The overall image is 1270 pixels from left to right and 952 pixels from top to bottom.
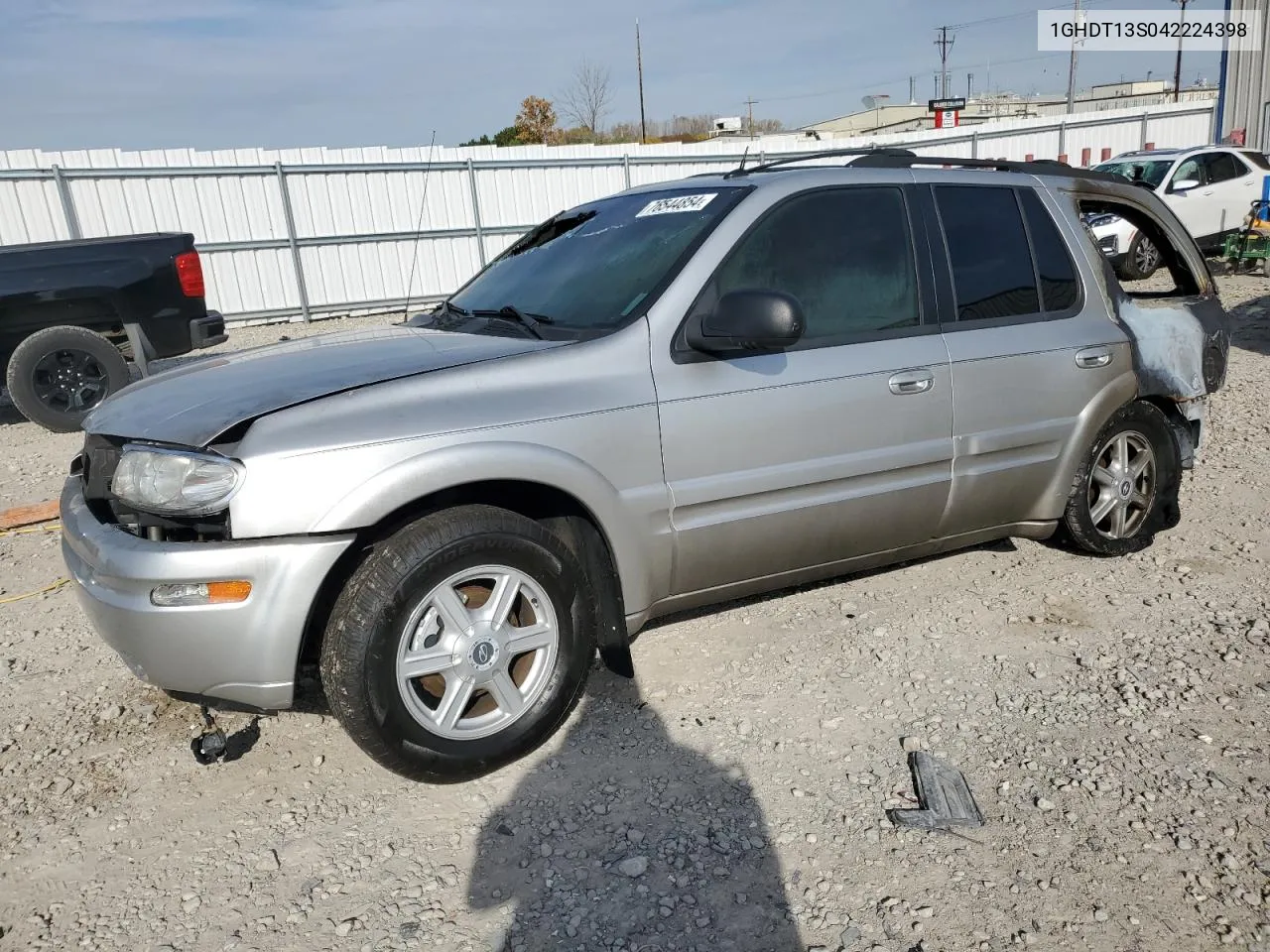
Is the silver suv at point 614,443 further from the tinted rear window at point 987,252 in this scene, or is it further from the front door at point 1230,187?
the front door at point 1230,187

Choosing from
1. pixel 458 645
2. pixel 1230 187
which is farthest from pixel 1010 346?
pixel 1230 187

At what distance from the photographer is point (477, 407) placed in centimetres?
270

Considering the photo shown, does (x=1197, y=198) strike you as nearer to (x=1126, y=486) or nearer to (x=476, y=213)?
(x=476, y=213)

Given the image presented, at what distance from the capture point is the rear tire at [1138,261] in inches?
503

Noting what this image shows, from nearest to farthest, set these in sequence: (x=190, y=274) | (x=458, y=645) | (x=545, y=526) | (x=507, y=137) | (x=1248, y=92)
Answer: (x=458, y=645) → (x=545, y=526) → (x=190, y=274) → (x=1248, y=92) → (x=507, y=137)

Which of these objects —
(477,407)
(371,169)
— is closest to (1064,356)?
(477,407)

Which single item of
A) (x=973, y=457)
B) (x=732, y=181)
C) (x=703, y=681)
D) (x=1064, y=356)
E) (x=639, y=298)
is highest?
(x=732, y=181)

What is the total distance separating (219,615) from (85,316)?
262 inches

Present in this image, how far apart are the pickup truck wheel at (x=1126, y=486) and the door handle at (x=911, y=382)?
1.03 meters

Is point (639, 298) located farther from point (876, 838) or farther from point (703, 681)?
point (876, 838)

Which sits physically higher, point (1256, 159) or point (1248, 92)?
point (1248, 92)

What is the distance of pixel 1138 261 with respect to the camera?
42.4 ft

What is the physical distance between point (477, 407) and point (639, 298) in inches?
28.3

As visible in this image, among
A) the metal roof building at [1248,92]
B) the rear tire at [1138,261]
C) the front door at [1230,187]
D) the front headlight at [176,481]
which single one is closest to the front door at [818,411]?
the front headlight at [176,481]
